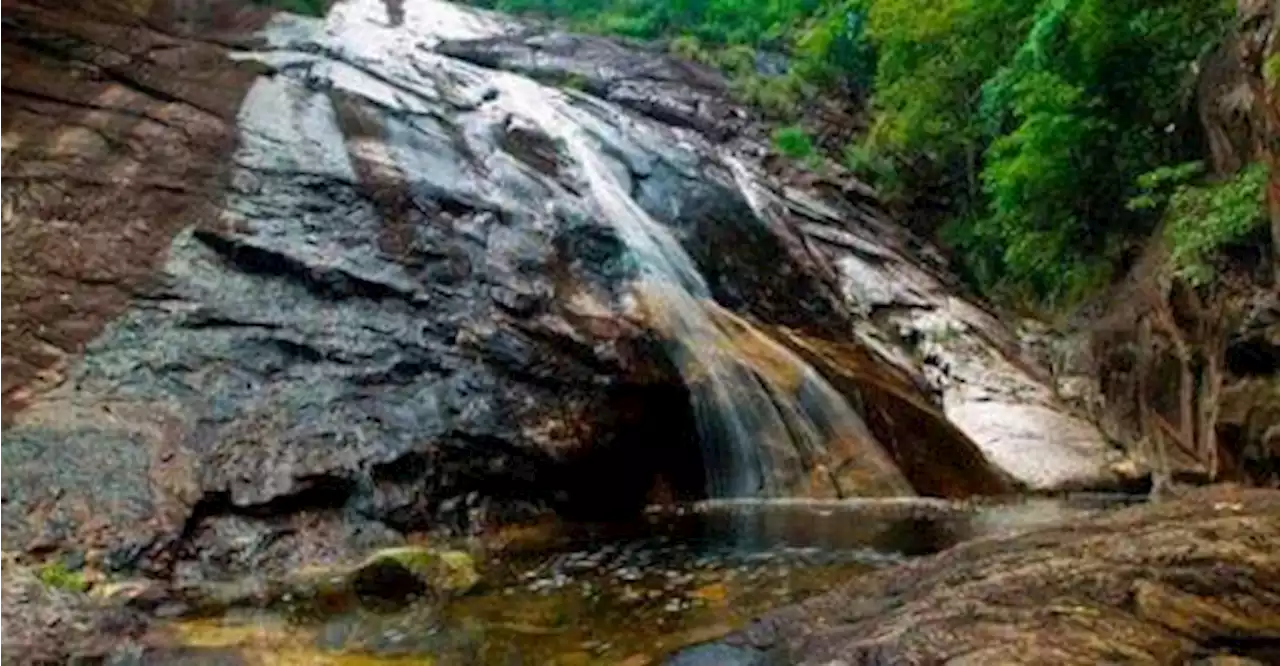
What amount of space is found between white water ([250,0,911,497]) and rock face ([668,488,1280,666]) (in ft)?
14.7

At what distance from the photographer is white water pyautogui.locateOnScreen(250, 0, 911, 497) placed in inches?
394

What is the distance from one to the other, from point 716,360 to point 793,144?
374 inches

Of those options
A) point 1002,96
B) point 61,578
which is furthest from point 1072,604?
point 1002,96

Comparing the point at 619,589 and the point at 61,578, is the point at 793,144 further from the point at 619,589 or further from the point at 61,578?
the point at 61,578

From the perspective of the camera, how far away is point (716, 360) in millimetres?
10461

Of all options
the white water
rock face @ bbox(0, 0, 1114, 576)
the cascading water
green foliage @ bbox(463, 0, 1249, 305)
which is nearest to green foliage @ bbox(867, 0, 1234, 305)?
green foliage @ bbox(463, 0, 1249, 305)

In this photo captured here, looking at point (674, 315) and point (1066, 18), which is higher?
point (1066, 18)

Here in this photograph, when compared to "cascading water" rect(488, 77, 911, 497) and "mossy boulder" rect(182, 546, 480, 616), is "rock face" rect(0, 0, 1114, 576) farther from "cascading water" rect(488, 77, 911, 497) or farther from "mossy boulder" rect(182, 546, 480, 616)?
"mossy boulder" rect(182, 546, 480, 616)

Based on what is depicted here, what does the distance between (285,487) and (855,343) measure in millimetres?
7553

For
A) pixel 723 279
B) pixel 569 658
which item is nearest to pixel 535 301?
pixel 723 279

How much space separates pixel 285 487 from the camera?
747cm

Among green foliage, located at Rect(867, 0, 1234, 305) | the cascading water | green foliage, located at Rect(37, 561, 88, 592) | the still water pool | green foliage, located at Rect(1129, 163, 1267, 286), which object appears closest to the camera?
the still water pool

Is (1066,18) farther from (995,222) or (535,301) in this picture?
(535,301)

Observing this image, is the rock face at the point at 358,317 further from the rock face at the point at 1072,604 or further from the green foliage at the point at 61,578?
the rock face at the point at 1072,604
